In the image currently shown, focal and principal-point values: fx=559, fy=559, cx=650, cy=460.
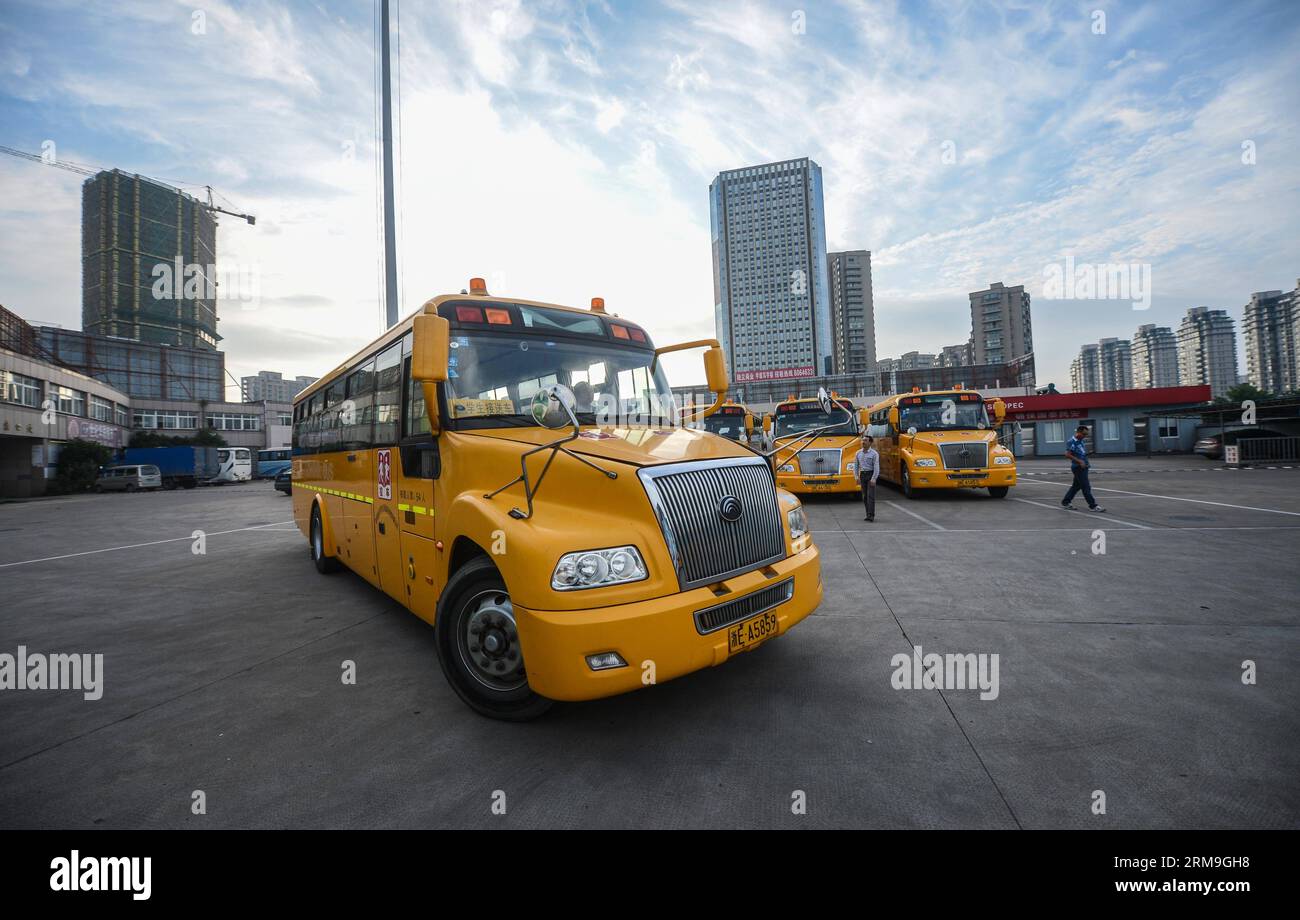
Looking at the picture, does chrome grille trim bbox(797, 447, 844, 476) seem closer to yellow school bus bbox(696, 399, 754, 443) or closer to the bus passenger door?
yellow school bus bbox(696, 399, 754, 443)

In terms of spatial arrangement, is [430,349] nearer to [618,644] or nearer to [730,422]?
[618,644]

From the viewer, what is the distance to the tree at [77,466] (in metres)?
38.8

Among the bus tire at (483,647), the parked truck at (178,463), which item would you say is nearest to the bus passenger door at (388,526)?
the bus tire at (483,647)

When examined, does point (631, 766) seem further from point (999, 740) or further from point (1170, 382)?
point (1170, 382)

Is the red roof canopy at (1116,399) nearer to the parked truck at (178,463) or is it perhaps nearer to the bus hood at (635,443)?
the bus hood at (635,443)

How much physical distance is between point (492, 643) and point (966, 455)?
1268cm

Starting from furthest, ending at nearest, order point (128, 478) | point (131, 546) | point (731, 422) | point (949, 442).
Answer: point (128, 478) → point (731, 422) → point (949, 442) → point (131, 546)

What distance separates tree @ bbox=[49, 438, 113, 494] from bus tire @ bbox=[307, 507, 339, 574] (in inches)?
1847

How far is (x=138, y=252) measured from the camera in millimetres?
87750

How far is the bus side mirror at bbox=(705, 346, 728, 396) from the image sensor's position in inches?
211

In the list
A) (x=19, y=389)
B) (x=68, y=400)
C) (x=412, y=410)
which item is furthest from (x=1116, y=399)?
(x=68, y=400)
